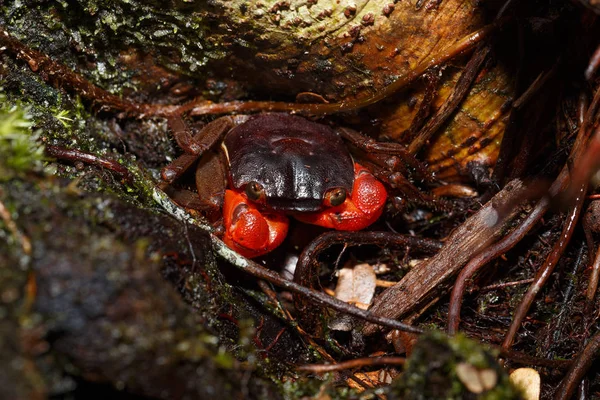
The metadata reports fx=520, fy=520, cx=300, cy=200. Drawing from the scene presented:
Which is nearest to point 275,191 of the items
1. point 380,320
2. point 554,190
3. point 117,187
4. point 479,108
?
point 117,187

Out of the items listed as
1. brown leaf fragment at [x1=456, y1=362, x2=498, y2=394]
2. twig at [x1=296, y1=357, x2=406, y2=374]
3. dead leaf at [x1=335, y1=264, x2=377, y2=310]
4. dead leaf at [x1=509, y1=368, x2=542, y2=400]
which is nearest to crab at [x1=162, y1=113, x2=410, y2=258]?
dead leaf at [x1=335, y1=264, x2=377, y2=310]

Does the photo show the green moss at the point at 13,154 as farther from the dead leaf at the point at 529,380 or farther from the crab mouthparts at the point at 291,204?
the dead leaf at the point at 529,380

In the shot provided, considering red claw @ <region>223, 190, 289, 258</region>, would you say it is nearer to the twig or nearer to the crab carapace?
the crab carapace

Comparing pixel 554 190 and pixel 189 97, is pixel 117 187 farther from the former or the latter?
pixel 554 190

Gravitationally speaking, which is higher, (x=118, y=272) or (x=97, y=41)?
(x=97, y=41)

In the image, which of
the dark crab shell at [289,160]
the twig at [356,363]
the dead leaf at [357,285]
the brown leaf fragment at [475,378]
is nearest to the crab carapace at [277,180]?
the dark crab shell at [289,160]

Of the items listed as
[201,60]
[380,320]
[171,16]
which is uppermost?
[171,16]

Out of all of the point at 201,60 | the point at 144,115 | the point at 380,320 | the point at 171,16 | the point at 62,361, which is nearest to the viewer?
the point at 62,361

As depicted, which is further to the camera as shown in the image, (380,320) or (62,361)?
(380,320)
